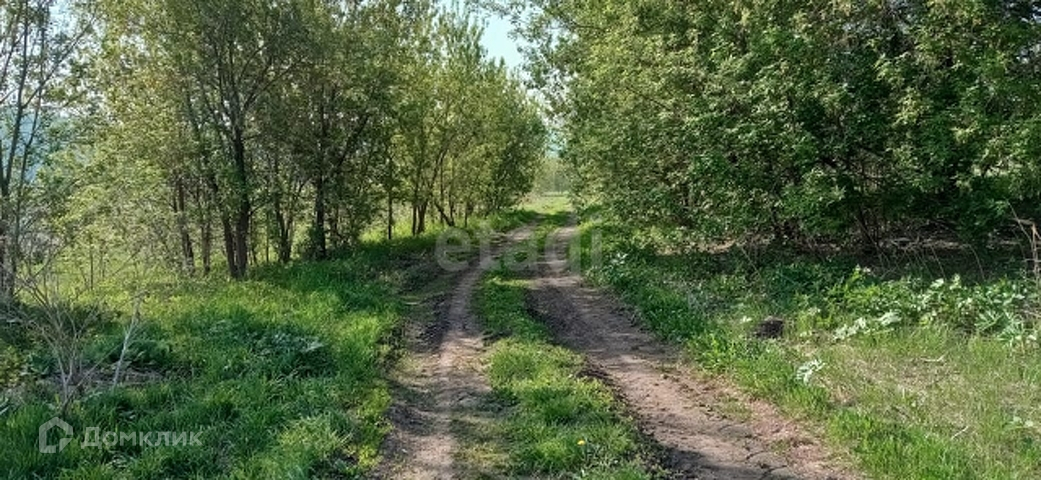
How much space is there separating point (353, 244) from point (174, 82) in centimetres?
591

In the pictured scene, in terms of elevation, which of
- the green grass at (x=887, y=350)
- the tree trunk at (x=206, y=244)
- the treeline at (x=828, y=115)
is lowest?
the green grass at (x=887, y=350)

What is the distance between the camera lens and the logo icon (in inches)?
181

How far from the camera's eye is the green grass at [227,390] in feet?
15.1

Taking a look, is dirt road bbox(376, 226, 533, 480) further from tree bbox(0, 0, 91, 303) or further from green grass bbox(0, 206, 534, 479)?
tree bbox(0, 0, 91, 303)

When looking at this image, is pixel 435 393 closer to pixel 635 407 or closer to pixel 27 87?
pixel 635 407

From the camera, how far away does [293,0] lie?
1320 centimetres

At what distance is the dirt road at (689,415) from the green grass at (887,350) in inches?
10.3

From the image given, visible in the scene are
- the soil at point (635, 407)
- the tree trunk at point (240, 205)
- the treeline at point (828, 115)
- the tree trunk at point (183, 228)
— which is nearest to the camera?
the soil at point (635, 407)

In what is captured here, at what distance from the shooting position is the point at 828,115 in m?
9.89

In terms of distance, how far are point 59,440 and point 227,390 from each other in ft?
4.52

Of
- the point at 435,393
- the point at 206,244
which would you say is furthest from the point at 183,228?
the point at 435,393

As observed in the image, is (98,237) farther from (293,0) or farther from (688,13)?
(688,13)

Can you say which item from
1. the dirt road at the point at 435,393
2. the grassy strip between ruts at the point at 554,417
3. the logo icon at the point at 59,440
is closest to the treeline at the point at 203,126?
the logo icon at the point at 59,440

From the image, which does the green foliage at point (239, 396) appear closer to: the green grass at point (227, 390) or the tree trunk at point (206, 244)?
the green grass at point (227, 390)
